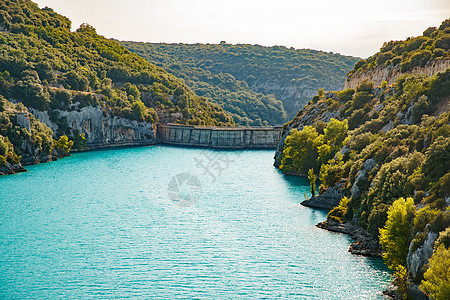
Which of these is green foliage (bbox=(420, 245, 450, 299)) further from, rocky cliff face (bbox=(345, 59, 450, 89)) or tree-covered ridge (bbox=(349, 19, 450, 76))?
tree-covered ridge (bbox=(349, 19, 450, 76))

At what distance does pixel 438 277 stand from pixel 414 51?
3381 inches

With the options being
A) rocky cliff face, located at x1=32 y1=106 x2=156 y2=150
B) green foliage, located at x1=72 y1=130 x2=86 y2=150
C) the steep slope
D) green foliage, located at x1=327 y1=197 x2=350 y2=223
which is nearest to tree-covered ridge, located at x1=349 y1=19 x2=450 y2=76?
the steep slope

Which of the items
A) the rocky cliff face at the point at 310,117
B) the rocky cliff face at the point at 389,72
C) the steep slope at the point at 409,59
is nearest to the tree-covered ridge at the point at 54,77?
the rocky cliff face at the point at 310,117

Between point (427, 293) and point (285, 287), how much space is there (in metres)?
Answer: 13.8

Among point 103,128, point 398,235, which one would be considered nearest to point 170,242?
point 398,235

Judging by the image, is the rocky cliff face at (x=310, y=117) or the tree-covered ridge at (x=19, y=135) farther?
the rocky cliff face at (x=310, y=117)

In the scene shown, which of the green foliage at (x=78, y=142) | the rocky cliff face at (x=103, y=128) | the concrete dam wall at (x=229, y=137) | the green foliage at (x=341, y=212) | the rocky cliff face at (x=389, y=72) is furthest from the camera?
the concrete dam wall at (x=229, y=137)

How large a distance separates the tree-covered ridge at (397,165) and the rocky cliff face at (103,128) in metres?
73.4

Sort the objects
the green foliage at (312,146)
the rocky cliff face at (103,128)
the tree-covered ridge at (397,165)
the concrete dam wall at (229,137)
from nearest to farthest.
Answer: the tree-covered ridge at (397,165) → the green foliage at (312,146) → the rocky cliff face at (103,128) → the concrete dam wall at (229,137)

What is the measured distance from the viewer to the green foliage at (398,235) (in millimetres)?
51781

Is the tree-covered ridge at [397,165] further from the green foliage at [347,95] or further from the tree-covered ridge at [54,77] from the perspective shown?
the tree-covered ridge at [54,77]

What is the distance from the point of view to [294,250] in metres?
63.2

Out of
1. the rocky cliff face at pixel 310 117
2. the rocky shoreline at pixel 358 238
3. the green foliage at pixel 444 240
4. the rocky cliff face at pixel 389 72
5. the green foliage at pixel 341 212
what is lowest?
the rocky shoreline at pixel 358 238

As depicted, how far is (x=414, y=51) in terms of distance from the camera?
385 ft
